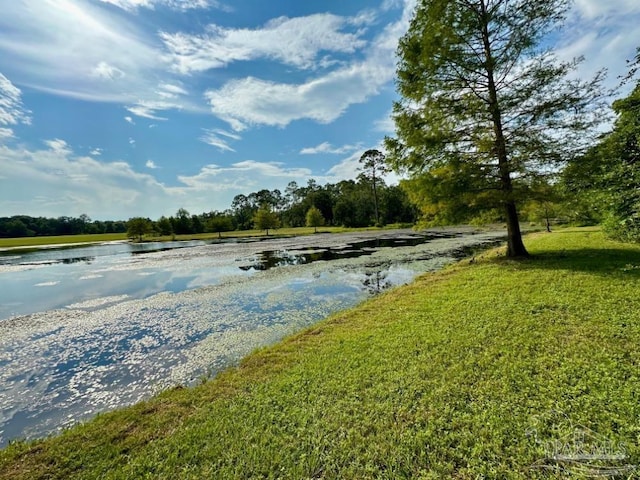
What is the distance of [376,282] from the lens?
1209 cm

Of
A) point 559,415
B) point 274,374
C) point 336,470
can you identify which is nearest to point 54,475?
point 274,374

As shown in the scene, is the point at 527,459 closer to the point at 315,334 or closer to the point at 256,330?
the point at 315,334

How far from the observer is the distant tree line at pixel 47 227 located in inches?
3649

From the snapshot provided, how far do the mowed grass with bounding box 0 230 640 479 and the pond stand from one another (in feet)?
3.92

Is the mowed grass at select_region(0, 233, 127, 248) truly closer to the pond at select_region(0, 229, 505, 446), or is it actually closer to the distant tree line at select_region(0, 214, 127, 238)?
the distant tree line at select_region(0, 214, 127, 238)

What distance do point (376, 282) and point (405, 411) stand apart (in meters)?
8.88

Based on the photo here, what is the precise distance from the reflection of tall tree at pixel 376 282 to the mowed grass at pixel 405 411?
484cm

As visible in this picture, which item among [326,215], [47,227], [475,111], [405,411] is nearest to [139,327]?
[405,411]

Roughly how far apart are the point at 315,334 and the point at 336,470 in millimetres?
3845

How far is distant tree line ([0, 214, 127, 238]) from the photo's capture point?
9269 centimetres

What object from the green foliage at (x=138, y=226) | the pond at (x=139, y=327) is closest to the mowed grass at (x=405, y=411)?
the pond at (x=139, y=327)

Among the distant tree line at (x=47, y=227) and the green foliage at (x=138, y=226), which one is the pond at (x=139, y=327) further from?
the distant tree line at (x=47, y=227)

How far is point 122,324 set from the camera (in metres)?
8.95

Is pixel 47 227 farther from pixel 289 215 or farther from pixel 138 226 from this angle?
pixel 289 215
